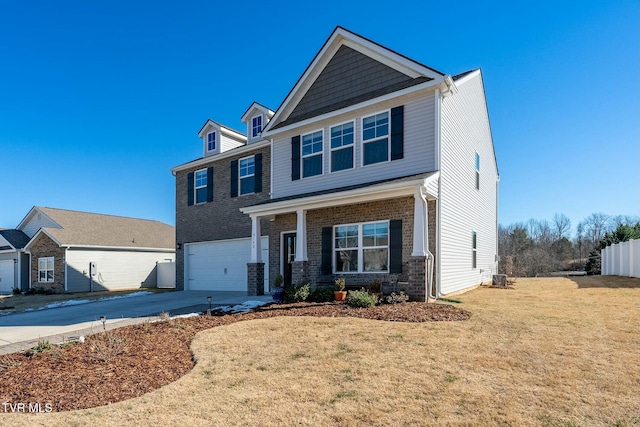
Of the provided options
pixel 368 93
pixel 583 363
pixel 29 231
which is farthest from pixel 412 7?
pixel 29 231

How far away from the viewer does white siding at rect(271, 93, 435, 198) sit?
443 inches

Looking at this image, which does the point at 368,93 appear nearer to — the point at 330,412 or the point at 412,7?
the point at 412,7

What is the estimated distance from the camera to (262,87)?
19109 mm

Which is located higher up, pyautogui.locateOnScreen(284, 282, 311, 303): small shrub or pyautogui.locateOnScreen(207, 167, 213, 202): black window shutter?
pyautogui.locateOnScreen(207, 167, 213, 202): black window shutter

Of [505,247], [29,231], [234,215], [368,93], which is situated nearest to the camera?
[368,93]

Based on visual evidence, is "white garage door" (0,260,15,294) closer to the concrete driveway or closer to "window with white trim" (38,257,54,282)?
"window with white trim" (38,257,54,282)

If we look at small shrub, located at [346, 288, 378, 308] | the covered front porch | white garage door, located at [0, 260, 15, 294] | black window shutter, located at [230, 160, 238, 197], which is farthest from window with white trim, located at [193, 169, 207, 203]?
white garage door, located at [0, 260, 15, 294]

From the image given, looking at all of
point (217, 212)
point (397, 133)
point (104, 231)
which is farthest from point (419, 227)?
point (104, 231)

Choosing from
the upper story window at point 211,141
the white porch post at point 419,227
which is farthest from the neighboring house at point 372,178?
the upper story window at point 211,141

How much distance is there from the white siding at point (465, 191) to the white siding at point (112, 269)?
69.1ft

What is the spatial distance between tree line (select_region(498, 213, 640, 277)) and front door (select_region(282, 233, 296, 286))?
18.7 m

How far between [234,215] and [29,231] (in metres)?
18.7

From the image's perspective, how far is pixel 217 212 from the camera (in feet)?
60.8

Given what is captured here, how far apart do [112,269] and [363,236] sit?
19.0 m
